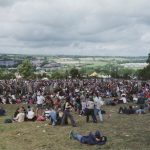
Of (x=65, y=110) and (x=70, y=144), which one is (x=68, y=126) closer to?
(x=65, y=110)

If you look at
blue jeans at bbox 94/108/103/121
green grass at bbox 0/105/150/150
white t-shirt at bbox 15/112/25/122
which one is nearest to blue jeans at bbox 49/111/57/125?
green grass at bbox 0/105/150/150

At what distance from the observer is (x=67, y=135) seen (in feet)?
75.5

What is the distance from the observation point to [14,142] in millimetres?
21516

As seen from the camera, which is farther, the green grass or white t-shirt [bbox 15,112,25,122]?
white t-shirt [bbox 15,112,25,122]

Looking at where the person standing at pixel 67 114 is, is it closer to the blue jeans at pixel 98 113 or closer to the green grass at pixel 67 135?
the green grass at pixel 67 135

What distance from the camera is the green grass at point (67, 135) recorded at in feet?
66.1

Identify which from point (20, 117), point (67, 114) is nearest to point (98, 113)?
point (67, 114)

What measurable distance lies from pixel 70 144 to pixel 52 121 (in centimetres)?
647

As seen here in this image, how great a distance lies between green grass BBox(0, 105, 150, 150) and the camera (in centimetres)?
2016

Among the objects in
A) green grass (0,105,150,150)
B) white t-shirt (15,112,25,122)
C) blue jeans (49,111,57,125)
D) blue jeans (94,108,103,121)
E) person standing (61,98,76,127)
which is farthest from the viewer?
blue jeans (94,108,103,121)

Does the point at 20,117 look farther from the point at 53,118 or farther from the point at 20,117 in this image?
the point at 53,118

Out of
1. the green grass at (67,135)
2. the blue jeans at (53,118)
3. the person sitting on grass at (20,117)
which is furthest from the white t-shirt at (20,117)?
the blue jeans at (53,118)

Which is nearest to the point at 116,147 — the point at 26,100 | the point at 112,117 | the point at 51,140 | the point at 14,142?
the point at 51,140

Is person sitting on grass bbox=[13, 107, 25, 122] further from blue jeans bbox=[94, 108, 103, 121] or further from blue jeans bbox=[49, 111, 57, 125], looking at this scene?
blue jeans bbox=[94, 108, 103, 121]
